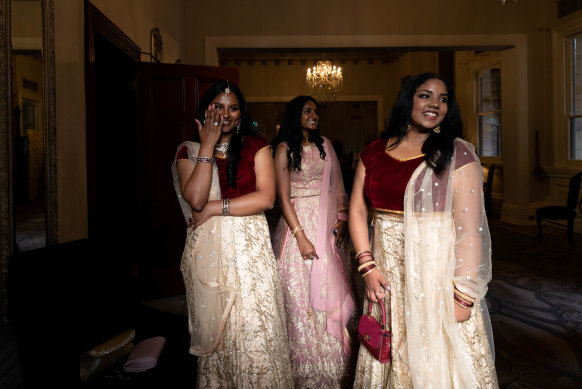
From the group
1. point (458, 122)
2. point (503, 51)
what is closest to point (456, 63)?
point (503, 51)

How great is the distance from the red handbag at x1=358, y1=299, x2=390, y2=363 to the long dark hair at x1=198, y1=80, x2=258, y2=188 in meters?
0.80

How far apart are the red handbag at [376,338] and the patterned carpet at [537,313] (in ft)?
3.75

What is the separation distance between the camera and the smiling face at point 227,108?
191cm

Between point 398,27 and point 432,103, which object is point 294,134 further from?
point 398,27

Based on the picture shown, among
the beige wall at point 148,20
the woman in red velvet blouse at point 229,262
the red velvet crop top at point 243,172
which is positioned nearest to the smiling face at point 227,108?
the woman in red velvet blouse at point 229,262

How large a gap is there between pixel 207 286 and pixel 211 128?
25.9 inches

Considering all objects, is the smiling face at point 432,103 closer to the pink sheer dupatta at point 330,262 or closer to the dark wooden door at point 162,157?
the pink sheer dupatta at point 330,262

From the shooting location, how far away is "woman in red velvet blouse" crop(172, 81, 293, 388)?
1808 millimetres

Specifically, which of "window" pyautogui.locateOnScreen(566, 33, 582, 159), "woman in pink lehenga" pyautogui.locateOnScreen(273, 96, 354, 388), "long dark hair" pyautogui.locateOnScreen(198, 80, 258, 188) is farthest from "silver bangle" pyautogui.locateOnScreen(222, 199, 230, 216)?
"window" pyautogui.locateOnScreen(566, 33, 582, 159)

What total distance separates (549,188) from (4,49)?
25.6 ft

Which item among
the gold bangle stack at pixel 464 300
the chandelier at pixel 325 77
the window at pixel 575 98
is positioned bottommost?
the gold bangle stack at pixel 464 300

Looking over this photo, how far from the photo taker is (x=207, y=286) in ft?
6.06

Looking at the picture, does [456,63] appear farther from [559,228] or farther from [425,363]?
[425,363]

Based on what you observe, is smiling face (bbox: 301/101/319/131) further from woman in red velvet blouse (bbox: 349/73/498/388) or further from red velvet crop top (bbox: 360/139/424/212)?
woman in red velvet blouse (bbox: 349/73/498/388)
